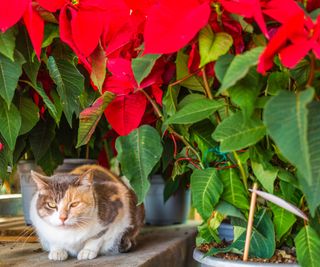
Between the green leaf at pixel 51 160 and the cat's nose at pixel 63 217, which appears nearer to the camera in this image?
the cat's nose at pixel 63 217

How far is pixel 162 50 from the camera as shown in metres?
0.50

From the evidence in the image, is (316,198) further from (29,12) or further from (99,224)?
(99,224)

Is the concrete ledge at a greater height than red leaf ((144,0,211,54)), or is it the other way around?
red leaf ((144,0,211,54))

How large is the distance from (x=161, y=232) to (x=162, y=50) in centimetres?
104

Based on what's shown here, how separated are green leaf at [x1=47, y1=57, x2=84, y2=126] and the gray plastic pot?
2.91 ft

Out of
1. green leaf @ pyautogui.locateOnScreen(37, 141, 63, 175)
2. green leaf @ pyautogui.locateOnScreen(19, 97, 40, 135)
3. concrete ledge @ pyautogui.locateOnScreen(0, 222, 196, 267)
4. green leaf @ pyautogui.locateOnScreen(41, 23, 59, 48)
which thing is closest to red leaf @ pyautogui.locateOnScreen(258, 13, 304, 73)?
green leaf @ pyautogui.locateOnScreen(41, 23, 59, 48)

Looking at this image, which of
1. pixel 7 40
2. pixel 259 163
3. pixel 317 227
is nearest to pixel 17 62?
pixel 7 40

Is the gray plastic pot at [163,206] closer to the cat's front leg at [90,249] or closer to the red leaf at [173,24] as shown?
the cat's front leg at [90,249]

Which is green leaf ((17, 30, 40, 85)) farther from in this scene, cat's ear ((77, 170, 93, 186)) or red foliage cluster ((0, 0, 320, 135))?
cat's ear ((77, 170, 93, 186))

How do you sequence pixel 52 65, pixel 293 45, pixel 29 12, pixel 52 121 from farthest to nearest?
pixel 52 121, pixel 52 65, pixel 29 12, pixel 293 45

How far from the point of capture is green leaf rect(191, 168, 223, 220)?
0.63m

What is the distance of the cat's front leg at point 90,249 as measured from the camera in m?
1.06

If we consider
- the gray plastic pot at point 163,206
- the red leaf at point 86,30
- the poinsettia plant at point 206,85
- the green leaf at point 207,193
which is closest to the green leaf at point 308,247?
the poinsettia plant at point 206,85

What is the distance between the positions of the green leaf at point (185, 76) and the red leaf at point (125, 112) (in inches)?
2.9
